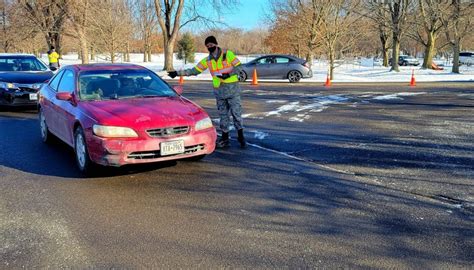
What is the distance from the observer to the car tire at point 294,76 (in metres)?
22.3

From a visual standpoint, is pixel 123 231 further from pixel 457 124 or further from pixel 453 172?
pixel 457 124

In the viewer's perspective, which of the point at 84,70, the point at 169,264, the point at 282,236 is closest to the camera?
the point at 169,264

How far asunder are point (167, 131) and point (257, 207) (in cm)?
162

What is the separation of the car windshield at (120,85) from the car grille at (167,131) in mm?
1160

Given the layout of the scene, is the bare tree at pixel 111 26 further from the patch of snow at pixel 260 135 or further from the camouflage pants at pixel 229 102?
the camouflage pants at pixel 229 102

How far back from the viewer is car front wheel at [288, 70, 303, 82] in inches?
877

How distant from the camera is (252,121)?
960cm

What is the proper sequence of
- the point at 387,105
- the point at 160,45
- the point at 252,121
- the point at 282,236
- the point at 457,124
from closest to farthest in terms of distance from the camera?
the point at 282,236 → the point at 457,124 → the point at 252,121 → the point at 387,105 → the point at 160,45

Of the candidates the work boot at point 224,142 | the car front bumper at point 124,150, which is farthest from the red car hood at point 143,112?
the work boot at point 224,142

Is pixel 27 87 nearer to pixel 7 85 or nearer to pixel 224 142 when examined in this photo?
pixel 7 85

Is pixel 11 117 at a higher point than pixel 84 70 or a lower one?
lower

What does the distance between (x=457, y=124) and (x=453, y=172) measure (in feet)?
13.2

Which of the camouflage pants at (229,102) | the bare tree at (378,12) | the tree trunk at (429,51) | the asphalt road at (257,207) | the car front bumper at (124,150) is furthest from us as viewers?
the tree trunk at (429,51)

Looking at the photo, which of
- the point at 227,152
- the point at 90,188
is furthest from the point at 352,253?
the point at 227,152
